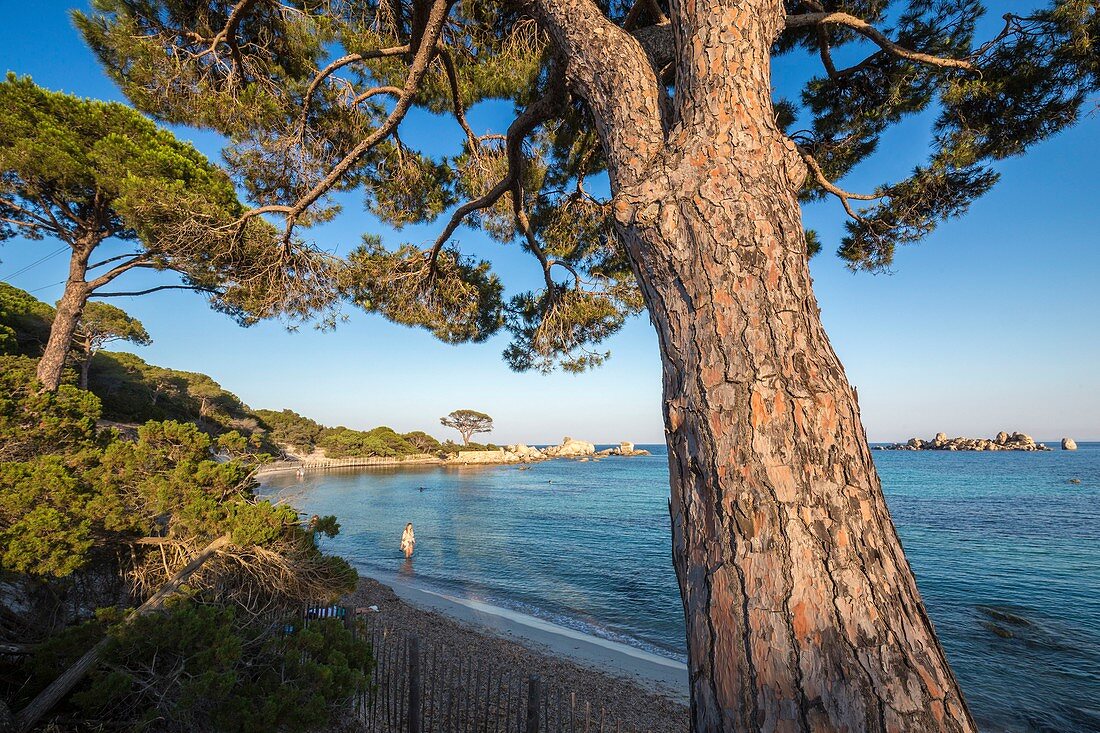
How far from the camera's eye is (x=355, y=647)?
290 cm

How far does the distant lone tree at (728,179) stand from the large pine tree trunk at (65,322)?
15.5 ft

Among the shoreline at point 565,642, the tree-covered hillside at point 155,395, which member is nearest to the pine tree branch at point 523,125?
the tree-covered hillside at point 155,395

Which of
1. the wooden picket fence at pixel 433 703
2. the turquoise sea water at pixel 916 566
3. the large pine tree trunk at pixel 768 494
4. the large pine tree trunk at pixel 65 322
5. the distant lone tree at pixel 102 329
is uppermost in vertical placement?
the distant lone tree at pixel 102 329

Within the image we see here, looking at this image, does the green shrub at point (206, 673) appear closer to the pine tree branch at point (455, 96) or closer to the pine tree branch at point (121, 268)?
the pine tree branch at point (455, 96)

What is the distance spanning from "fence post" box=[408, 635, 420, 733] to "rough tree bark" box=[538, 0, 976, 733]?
4.25 metres

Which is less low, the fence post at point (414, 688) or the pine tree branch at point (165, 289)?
the pine tree branch at point (165, 289)

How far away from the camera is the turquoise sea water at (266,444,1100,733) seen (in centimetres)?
795

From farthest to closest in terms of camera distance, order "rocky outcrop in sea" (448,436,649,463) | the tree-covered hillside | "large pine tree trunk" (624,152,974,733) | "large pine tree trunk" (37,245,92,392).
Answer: "rocky outcrop in sea" (448,436,649,463)
the tree-covered hillside
"large pine tree trunk" (37,245,92,392)
"large pine tree trunk" (624,152,974,733)

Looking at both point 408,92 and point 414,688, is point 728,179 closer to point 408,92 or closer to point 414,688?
point 408,92

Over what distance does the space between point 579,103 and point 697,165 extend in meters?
3.47

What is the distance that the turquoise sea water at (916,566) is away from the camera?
26.1ft

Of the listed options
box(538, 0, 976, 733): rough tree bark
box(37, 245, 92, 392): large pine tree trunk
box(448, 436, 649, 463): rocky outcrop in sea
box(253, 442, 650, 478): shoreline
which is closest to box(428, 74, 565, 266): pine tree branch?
box(538, 0, 976, 733): rough tree bark

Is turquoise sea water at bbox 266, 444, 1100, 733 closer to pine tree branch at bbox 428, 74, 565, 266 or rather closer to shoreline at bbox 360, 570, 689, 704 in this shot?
shoreline at bbox 360, 570, 689, 704

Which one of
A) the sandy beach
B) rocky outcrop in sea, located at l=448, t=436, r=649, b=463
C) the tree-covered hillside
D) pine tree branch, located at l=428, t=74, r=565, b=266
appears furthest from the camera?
rocky outcrop in sea, located at l=448, t=436, r=649, b=463
